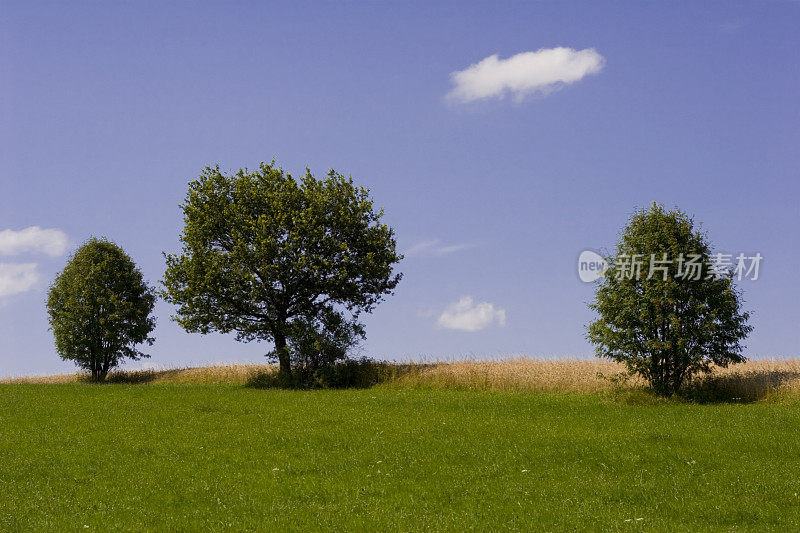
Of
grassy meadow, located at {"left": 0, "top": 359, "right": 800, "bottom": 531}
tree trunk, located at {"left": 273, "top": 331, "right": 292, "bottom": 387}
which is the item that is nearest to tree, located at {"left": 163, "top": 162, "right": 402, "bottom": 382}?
tree trunk, located at {"left": 273, "top": 331, "right": 292, "bottom": 387}

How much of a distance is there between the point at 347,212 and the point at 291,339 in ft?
31.7

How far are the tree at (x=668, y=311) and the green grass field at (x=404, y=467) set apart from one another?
2942 millimetres

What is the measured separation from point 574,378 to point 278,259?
68.6 feet

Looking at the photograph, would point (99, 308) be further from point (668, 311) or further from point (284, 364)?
point (668, 311)

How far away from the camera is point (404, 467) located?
758 inches

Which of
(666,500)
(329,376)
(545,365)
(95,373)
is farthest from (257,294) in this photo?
(666,500)

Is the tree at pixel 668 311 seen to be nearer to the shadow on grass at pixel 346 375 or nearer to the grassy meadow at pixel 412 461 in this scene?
the grassy meadow at pixel 412 461

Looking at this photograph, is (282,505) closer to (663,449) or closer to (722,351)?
(663,449)

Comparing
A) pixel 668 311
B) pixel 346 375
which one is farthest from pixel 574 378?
pixel 346 375

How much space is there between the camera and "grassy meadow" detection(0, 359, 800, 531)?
1540cm

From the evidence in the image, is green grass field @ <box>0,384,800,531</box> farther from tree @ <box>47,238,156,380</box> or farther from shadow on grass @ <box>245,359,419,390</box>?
tree @ <box>47,238,156,380</box>

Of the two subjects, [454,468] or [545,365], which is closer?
[454,468]

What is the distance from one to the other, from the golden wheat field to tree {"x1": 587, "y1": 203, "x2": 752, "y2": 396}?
1.73m

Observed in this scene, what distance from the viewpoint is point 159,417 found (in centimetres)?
2881
